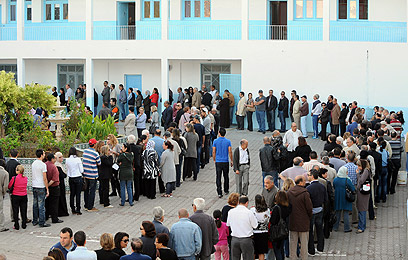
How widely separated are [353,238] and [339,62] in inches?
578

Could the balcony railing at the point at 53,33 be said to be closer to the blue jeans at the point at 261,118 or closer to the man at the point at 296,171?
the blue jeans at the point at 261,118

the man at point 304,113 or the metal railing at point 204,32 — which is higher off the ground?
the metal railing at point 204,32

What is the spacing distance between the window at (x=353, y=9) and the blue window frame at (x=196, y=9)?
5.96m

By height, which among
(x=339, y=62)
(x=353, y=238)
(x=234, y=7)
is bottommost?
(x=353, y=238)

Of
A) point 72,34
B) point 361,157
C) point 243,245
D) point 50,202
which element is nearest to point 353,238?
point 361,157

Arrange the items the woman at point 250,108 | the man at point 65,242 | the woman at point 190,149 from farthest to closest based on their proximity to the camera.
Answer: the woman at point 250,108 < the woman at point 190,149 < the man at point 65,242

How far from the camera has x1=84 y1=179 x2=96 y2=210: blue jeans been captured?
17.0 metres

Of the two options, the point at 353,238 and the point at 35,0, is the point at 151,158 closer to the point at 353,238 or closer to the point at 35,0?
the point at 353,238

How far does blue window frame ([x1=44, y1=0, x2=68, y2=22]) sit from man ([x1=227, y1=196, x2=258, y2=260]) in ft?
82.5

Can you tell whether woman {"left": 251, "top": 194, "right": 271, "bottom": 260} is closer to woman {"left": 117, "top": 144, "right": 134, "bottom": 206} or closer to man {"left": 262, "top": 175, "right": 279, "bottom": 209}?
man {"left": 262, "top": 175, "right": 279, "bottom": 209}

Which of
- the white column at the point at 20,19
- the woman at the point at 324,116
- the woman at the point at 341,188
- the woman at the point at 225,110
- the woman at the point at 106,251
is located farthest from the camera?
the white column at the point at 20,19

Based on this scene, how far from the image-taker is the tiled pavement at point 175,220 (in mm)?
14383

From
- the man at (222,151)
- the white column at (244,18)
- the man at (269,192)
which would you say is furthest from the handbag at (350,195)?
the white column at (244,18)

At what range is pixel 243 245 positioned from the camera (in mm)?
12055
